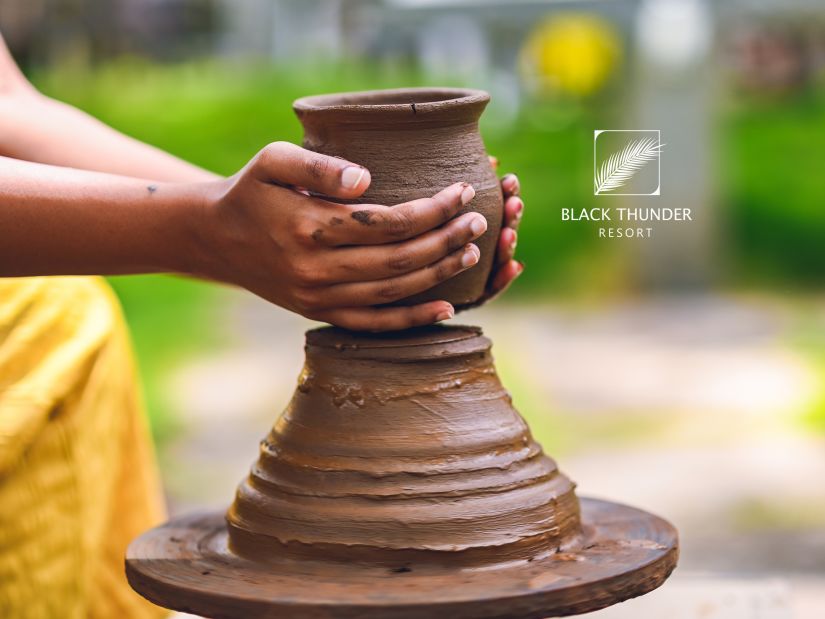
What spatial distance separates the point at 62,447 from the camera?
2.51 metres

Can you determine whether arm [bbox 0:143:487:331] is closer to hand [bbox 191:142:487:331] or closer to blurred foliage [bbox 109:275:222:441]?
hand [bbox 191:142:487:331]

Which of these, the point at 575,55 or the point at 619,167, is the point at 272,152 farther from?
the point at 575,55

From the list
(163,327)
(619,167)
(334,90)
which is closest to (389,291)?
(619,167)

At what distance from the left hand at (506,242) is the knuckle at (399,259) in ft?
1.00

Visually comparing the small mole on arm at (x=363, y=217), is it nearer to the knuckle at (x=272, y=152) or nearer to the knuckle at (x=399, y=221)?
the knuckle at (x=399, y=221)

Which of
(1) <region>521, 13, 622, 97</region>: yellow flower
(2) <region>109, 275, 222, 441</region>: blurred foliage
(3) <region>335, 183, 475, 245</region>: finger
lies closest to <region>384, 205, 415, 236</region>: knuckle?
(3) <region>335, 183, 475, 245</region>: finger

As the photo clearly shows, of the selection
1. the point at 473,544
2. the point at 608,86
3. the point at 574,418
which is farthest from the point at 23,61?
the point at 473,544

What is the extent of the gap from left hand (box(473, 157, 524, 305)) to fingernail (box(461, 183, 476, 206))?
190mm

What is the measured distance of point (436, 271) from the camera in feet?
6.26

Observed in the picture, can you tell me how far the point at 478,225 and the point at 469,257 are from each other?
5 cm

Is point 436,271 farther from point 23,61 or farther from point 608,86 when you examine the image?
point 23,61

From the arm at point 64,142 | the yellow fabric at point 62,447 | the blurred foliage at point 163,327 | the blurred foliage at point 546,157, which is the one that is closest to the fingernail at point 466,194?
the arm at point 64,142

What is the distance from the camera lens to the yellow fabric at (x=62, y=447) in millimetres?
2385

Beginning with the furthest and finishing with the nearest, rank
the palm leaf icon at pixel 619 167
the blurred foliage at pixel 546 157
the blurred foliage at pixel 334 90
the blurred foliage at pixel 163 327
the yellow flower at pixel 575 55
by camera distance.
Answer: the yellow flower at pixel 575 55
the blurred foliage at pixel 334 90
the blurred foliage at pixel 546 157
the blurred foliage at pixel 163 327
the palm leaf icon at pixel 619 167
